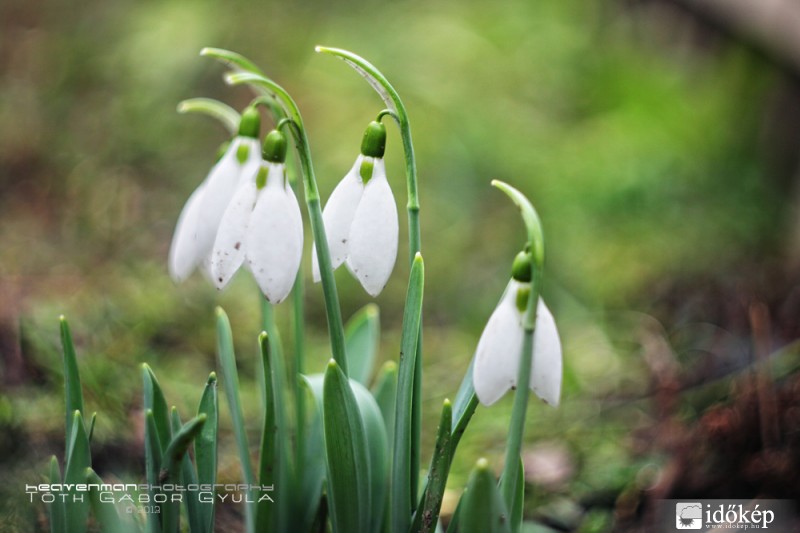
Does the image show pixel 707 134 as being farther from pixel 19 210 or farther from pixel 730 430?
pixel 19 210

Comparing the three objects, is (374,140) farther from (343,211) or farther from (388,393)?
(388,393)

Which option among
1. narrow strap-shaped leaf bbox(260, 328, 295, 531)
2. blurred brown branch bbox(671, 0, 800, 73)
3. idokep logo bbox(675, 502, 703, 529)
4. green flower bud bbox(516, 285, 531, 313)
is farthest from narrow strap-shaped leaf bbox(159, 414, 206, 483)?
blurred brown branch bbox(671, 0, 800, 73)

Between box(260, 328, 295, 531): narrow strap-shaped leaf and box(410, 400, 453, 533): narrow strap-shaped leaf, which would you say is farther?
box(260, 328, 295, 531): narrow strap-shaped leaf

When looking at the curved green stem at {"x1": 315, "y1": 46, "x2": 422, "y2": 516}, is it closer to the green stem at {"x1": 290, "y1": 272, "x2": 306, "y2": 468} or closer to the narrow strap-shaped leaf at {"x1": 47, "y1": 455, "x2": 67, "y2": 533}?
the green stem at {"x1": 290, "y1": 272, "x2": 306, "y2": 468}

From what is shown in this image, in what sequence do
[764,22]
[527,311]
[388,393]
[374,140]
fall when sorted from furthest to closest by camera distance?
1. [764,22]
2. [388,393]
3. [374,140]
4. [527,311]

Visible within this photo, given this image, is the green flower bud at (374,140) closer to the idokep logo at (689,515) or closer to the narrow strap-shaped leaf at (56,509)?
the narrow strap-shaped leaf at (56,509)

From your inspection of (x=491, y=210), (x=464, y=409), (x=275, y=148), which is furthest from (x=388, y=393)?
(x=491, y=210)

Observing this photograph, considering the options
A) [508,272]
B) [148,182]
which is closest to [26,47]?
[148,182]
